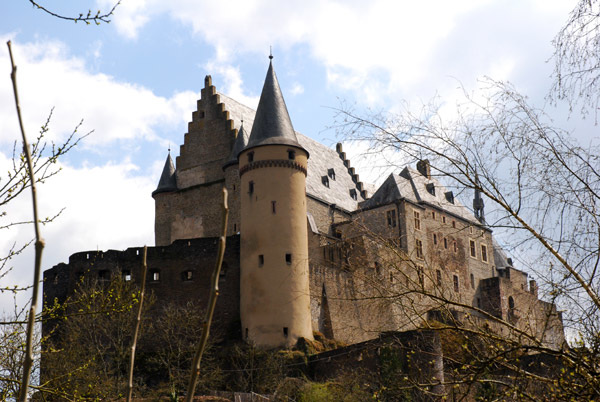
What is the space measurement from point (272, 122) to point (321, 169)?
10131 mm

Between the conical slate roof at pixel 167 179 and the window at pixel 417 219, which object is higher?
the conical slate roof at pixel 167 179

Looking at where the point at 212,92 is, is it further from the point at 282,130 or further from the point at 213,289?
the point at 213,289

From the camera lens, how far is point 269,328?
109ft

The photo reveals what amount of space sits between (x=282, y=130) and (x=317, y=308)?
313 inches

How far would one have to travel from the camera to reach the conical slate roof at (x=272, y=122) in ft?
120

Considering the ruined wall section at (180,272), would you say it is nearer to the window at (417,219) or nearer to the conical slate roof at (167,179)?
the conical slate roof at (167,179)

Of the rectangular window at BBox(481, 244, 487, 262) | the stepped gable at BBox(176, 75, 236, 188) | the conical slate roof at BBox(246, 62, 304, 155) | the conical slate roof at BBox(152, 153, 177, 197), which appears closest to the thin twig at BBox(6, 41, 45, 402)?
the conical slate roof at BBox(246, 62, 304, 155)

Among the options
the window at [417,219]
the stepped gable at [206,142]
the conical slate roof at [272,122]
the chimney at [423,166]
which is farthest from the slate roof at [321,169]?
the chimney at [423,166]

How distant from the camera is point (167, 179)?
43.0 m

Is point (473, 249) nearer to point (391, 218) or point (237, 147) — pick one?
point (391, 218)

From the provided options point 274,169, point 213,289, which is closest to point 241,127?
point 274,169

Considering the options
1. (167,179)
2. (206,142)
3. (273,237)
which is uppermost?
(206,142)

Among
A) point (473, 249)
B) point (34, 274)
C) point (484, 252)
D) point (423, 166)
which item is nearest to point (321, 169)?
point (473, 249)

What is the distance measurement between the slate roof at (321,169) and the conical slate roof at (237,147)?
1.21 meters
